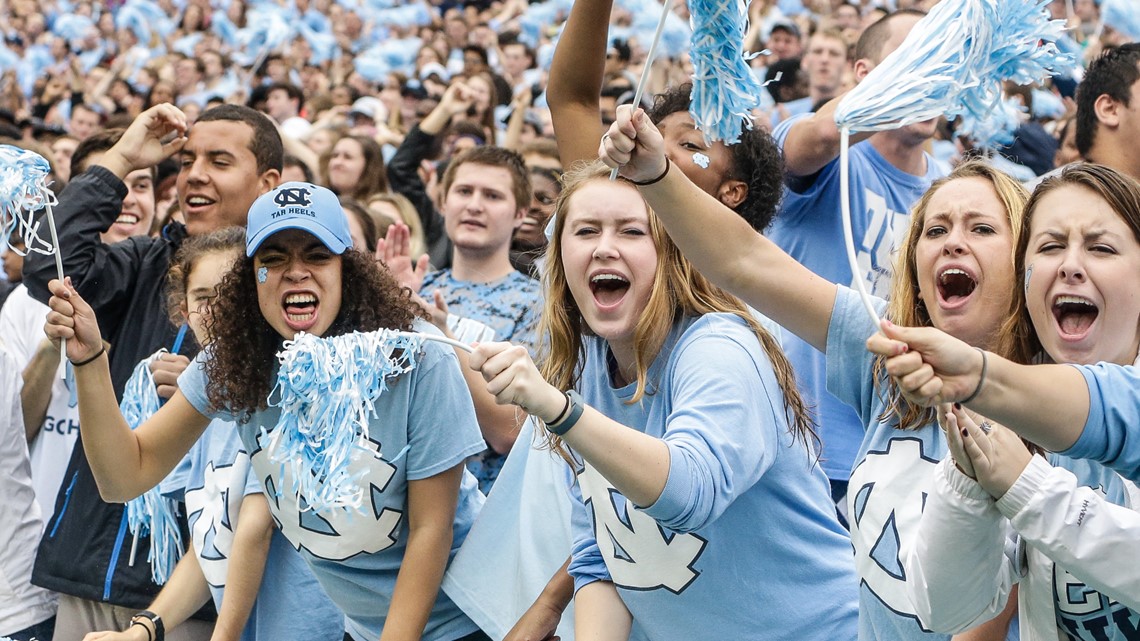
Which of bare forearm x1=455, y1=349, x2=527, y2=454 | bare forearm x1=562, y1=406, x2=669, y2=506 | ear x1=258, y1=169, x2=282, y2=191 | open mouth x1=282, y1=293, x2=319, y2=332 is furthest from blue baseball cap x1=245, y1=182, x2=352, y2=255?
ear x1=258, y1=169, x2=282, y2=191

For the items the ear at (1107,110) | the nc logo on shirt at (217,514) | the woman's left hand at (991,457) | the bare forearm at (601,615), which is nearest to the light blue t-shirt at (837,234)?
the ear at (1107,110)

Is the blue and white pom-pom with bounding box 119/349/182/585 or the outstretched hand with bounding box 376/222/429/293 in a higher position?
the outstretched hand with bounding box 376/222/429/293

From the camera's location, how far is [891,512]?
8.20 feet

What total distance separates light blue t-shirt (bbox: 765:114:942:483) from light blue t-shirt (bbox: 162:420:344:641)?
1.37 metres

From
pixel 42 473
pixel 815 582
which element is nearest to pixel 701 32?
pixel 815 582

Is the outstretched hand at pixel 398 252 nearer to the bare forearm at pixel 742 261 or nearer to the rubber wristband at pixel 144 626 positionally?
the rubber wristband at pixel 144 626

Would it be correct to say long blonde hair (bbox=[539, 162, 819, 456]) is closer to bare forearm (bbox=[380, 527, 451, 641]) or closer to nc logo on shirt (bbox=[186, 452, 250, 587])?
bare forearm (bbox=[380, 527, 451, 641])

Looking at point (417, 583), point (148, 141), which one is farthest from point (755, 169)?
point (148, 141)

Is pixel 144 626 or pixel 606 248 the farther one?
pixel 144 626

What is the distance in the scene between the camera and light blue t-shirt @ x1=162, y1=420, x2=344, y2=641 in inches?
142

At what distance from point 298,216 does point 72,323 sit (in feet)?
1.88

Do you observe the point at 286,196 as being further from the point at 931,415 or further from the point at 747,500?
the point at 931,415

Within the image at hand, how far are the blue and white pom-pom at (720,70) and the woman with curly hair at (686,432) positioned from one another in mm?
444

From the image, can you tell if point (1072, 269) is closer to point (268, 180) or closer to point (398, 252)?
point (398, 252)
